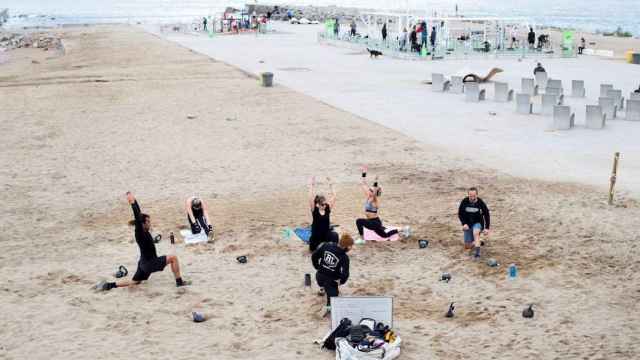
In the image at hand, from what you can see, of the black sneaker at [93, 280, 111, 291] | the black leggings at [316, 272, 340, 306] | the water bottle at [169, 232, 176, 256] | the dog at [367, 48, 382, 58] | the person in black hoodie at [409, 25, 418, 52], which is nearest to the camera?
the black leggings at [316, 272, 340, 306]

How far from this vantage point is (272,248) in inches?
471

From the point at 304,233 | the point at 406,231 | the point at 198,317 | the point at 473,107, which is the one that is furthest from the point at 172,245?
the point at 473,107

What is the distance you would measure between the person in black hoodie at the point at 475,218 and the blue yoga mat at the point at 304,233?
8.51ft

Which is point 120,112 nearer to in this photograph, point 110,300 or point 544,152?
point 544,152

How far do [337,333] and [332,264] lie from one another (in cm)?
105

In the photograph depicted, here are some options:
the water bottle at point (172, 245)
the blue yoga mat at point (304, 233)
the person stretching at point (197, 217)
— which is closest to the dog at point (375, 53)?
the blue yoga mat at point (304, 233)

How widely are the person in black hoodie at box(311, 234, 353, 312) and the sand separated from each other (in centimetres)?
50

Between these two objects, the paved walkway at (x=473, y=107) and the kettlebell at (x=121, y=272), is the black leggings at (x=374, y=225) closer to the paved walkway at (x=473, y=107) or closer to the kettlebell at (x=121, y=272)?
the kettlebell at (x=121, y=272)

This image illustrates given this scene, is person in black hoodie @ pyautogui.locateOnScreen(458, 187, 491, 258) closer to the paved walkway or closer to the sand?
the sand

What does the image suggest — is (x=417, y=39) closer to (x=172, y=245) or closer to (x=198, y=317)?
(x=172, y=245)

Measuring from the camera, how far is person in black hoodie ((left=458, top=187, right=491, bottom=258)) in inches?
448

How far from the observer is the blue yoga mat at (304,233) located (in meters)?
12.2

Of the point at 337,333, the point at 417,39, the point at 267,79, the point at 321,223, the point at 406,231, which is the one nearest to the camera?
the point at 337,333

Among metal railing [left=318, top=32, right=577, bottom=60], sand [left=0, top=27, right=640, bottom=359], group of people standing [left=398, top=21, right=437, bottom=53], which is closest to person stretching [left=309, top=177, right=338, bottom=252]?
sand [left=0, top=27, right=640, bottom=359]
